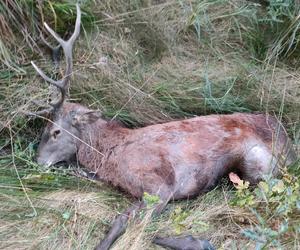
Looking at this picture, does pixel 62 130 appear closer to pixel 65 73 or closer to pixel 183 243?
pixel 65 73

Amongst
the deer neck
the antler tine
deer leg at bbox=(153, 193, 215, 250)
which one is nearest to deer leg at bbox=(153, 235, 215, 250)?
deer leg at bbox=(153, 193, 215, 250)

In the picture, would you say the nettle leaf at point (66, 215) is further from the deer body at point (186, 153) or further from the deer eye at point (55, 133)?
the deer eye at point (55, 133)

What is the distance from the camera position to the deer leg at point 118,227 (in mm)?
4410

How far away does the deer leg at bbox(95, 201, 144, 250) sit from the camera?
14.5 feet

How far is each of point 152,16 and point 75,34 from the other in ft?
3.03

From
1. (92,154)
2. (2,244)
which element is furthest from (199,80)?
(2,244)

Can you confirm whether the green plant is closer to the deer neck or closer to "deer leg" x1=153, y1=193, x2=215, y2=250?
"deer leg" x1=153, y1=193, x2=215, y2=250

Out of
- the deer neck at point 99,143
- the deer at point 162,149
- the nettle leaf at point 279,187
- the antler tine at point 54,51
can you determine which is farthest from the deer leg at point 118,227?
the antler tine at point 54,51

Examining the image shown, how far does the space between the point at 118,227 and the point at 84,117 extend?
3.26 feet

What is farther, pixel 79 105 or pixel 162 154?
pixel 79 105

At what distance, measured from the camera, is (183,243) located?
14.4 ft

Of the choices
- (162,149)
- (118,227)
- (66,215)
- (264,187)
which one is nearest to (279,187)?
(264,187)

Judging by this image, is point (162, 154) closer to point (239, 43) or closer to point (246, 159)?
point (246, 159)

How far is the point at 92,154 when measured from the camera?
505 centimetres
